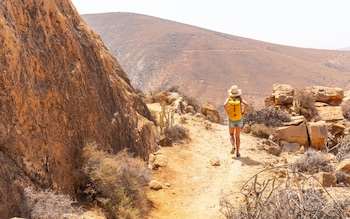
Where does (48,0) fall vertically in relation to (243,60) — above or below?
above

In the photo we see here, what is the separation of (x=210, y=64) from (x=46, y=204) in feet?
126

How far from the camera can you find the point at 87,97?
17.2 ft

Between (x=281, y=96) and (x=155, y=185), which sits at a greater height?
(x=281, y=96)

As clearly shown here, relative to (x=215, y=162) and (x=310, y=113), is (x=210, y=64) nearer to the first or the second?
(x=310, y=113)

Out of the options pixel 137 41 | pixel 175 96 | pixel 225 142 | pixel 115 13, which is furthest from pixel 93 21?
pixel 225 142

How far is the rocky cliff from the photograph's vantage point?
3721 mm

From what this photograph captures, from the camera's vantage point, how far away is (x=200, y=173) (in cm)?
695

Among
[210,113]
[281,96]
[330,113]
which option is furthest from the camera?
[281,96]

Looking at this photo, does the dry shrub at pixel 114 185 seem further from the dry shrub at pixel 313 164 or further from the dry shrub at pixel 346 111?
the dry shrub at pixel 346 111

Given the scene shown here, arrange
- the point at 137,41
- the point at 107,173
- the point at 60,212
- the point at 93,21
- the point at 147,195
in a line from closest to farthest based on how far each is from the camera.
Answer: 1. the point at 60,212
2. the point at 107,173
3. the point at 147,195
4. the point at 137,41
5. the point at 93,21

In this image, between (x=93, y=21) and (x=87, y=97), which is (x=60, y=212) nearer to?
(x=87, y=97)

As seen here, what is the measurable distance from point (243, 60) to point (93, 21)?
125 ft

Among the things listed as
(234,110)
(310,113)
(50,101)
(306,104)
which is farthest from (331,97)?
(50,101)

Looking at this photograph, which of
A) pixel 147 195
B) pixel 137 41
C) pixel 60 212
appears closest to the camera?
pixel 60 212
